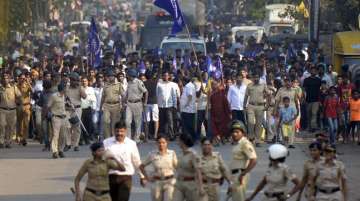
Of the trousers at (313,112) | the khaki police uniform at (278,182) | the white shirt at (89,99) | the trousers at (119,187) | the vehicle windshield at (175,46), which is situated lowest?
the trousers at (313,112)

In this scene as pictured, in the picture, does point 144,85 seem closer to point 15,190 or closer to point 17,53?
point 15,190

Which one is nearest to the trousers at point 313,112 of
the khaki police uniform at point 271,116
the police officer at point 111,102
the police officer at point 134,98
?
the khaki police uniform at point 271,116

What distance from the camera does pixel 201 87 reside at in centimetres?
3047

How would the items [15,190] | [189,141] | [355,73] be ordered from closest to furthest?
[189,141]
[15,190]
[355,73]

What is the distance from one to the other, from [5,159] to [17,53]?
20671mm

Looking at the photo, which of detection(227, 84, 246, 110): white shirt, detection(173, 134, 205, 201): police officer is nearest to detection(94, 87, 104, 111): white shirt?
detection(227, 84, 246, 110): white shirt

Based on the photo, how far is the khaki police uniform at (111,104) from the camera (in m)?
29.5

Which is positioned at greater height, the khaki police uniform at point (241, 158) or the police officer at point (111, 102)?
the khaki police uniform at point (241, 158)

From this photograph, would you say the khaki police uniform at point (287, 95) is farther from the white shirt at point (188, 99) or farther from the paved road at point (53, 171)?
the white shirt at point (188, 99)

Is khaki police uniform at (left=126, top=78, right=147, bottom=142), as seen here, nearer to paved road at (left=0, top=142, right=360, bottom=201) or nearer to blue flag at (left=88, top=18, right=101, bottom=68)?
paved road at (left=0, top=142, right=360, bottom=201)

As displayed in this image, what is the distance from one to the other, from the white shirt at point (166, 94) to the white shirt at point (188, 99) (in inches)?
14.1

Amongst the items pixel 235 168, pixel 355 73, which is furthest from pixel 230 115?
pixel 235 168

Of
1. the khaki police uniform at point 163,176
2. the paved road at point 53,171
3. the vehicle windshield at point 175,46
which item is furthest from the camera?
the vehicle windshield at point 175,46

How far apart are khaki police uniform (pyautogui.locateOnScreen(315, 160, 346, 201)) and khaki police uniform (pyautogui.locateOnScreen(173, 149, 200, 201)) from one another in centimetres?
170
